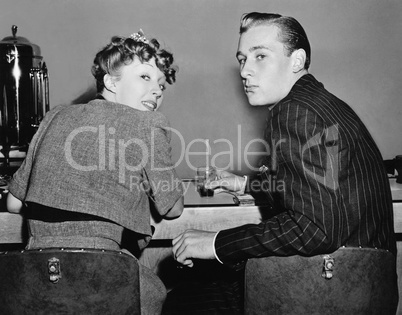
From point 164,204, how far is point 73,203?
290mm

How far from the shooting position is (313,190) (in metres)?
1.04

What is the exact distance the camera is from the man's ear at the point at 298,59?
139 centimetres

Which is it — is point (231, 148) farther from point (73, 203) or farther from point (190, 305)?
point (73, 203)

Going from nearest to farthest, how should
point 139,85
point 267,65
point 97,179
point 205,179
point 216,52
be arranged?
point 97,179
point 267,65
point 139,85
point 205,179
point 216,52

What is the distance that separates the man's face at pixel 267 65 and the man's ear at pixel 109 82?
49 centimetres

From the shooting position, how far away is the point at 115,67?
1628mm

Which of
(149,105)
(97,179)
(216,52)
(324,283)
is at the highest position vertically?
(216,52)

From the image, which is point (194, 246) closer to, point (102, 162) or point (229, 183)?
point (102, 162)

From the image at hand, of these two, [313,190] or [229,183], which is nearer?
[313,190]

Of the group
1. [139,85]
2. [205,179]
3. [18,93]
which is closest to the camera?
[139,85]

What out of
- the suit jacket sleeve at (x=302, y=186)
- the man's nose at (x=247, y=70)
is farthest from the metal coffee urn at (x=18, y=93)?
the suit jacket sleeve at (x=302, y=186)

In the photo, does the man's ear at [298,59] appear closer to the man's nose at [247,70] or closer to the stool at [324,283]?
the man's nose at [247,70]

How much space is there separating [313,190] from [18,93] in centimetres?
173

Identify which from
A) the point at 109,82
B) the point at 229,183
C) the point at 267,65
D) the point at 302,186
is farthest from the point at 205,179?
the point at 302,186
